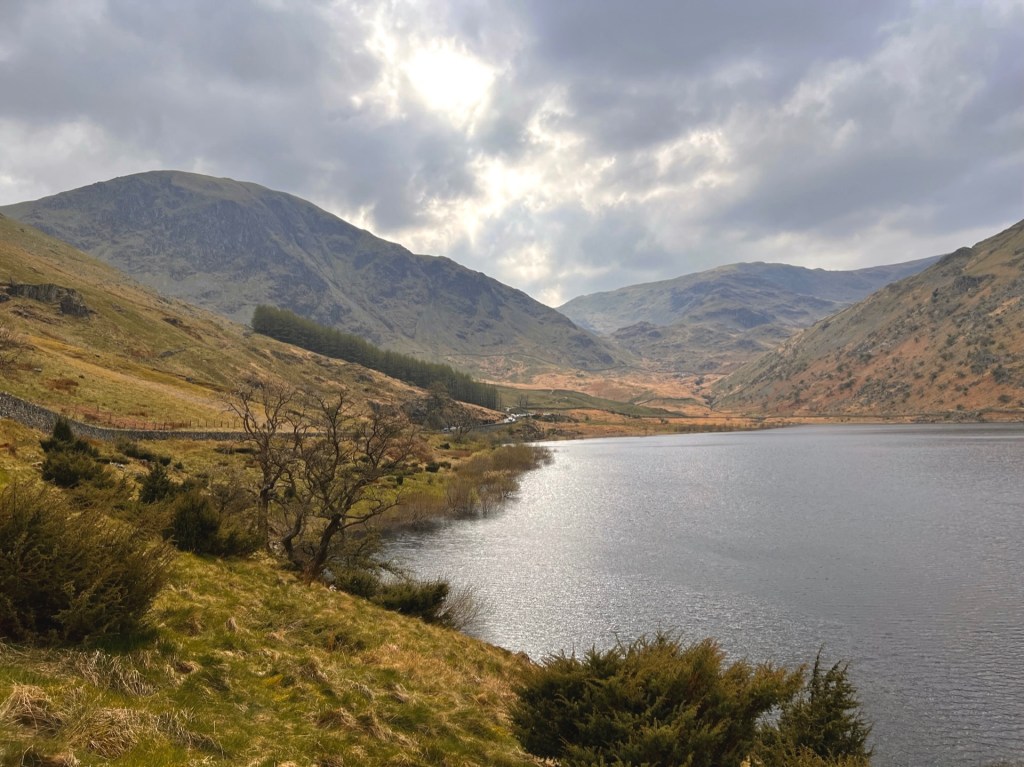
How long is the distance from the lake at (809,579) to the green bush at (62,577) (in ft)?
46.1

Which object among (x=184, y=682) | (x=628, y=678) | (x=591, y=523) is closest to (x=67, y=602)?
(x=184, y=682)

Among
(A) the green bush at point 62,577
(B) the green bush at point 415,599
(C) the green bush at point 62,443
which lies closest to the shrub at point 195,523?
(B) the green bush at point 415,599

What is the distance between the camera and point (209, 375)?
14650 centimetres

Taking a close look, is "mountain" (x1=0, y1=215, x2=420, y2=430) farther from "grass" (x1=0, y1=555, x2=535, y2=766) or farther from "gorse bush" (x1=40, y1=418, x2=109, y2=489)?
"grass" (x1=0, y1=555, x2=535, y2=766)

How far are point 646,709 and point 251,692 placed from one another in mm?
8621

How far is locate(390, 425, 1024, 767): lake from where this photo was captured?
80.6ft

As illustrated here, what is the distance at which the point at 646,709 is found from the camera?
1133 cm

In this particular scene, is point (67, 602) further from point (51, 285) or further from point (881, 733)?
point (51, 285)

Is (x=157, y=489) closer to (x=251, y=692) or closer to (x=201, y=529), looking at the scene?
(x=201, y=529)

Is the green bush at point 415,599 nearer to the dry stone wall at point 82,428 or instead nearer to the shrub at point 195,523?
the shrub at point 195,523

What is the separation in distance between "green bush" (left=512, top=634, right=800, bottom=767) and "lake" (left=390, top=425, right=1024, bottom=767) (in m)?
7.71

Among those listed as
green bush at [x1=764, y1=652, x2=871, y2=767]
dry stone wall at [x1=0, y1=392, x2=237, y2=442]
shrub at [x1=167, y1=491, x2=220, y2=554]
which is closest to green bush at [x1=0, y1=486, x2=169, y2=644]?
shrub at [x1=167, y1=491, x2=220, y2=554]

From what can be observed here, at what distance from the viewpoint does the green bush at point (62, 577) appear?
398 inches

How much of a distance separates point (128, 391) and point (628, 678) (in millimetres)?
90171
